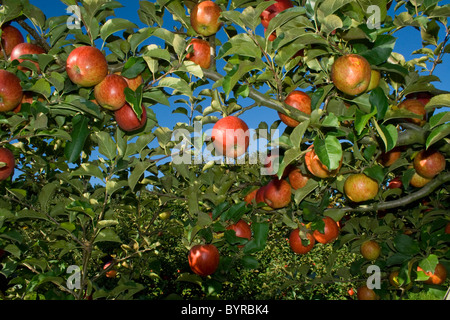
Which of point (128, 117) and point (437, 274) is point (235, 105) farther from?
point (437, 274)

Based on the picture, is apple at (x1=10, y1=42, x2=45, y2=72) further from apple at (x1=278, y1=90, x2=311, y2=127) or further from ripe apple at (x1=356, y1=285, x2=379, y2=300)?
ripe apple at (x1=356, y1=285, x2=379, y2=300)

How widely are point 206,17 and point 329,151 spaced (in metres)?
1.00

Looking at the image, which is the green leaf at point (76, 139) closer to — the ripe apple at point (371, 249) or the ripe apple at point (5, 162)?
the ripe apple at point (5, 162)

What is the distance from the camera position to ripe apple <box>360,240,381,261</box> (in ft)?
11.0

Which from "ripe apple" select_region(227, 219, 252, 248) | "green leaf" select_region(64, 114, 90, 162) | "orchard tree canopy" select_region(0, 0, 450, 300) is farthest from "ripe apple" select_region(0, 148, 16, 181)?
"ripe apple" select_region(227, 219, 252, 248)

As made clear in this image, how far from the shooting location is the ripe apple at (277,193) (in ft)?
8.70

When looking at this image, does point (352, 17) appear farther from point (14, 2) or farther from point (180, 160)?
point (14, 2)

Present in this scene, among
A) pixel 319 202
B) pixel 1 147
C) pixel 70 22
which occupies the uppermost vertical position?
pixel 70 22

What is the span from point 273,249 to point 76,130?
6256 mm

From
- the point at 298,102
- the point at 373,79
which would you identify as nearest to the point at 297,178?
the point at 298,102

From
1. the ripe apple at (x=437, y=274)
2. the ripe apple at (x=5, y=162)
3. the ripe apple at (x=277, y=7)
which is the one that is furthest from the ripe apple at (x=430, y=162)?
the ripe apple at (x=5, y=162)

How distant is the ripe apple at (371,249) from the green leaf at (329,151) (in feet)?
7.09
